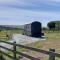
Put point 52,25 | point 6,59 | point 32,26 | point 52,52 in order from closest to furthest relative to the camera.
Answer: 1. point 52,52
2. point 6,59
3. point 32,26
4. point 52,25

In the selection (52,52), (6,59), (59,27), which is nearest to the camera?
(52,52)

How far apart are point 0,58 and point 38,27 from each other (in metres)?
39.9

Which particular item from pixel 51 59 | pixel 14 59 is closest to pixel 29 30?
pixel 14 59

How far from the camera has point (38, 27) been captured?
5425 cm

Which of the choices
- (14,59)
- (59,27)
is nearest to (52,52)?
(14,59)

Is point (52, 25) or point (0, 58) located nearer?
point (0, 58)

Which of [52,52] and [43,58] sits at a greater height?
[52,52]

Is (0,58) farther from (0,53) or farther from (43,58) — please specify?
(43,58)

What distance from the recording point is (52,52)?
816 cm

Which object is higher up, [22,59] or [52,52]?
[52,52]

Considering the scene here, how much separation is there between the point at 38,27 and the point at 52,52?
46.1 metres

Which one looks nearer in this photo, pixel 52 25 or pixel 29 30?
pixel 29 30

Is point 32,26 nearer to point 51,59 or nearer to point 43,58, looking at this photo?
point 43,58

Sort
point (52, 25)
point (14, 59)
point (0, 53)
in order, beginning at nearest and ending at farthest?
point (14, 59) < point (0, 53) < point (52, 25)
